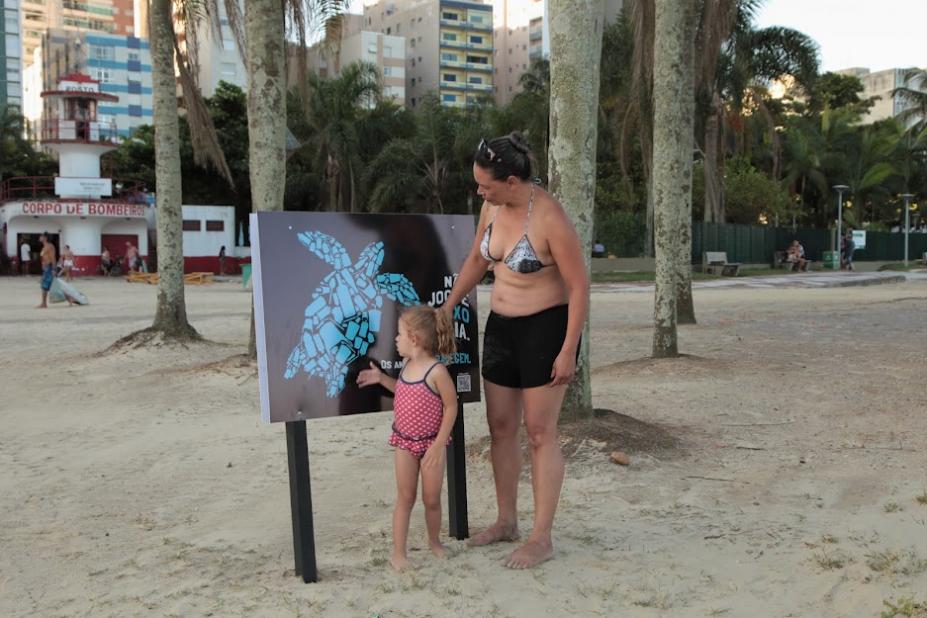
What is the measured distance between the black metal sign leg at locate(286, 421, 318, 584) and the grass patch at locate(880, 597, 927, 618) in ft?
7.17

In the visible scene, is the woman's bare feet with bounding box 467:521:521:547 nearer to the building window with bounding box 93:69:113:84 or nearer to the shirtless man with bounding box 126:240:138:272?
the shirtless man with bounding box 126:240:138:272

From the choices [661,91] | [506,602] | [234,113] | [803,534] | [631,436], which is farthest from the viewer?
[234,113]

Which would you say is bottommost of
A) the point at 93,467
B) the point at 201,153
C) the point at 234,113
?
the point at 93,467

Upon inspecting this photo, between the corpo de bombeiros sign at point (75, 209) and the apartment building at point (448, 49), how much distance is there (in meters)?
52.1

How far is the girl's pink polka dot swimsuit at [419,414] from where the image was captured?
378cm

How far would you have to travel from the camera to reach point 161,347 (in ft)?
37.8

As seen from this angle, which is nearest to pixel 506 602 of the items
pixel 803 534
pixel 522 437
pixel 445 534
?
pixel 445 534

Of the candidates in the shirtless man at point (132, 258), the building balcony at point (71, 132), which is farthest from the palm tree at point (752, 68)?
the building balcony at point (71, 132)

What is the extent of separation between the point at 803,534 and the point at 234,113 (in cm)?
4775

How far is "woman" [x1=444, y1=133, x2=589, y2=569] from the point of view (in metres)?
3.74

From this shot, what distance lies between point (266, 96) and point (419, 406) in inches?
263

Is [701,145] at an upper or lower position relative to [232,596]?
upper

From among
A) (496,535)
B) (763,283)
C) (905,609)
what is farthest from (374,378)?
(763,283)

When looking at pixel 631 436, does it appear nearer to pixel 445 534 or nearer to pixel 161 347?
pixel 445 534
